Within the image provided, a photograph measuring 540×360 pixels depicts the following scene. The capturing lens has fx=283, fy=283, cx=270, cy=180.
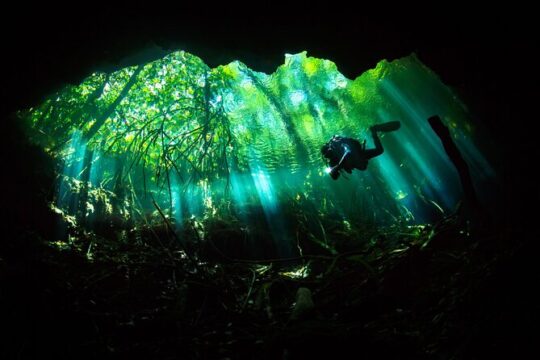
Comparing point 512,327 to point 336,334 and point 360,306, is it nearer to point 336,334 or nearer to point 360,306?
point 336,334

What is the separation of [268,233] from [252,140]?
5.56m

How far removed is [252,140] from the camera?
470 inches

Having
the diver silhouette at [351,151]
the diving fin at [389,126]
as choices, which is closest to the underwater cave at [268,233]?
the diver silhouette at [351,151]

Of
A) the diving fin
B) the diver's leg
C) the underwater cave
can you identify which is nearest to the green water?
the underwater cave

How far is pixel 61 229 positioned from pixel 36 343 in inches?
129

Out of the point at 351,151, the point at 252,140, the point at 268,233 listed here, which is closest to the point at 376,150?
the point at 351,151

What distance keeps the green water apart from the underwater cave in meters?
0.08

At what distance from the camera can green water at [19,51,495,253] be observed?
7184 mm

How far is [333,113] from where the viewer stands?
11320 mm

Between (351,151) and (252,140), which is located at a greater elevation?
(252,140)

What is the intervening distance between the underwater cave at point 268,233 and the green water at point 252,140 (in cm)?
8

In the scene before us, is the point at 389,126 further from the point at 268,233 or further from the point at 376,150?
the point at 268,233

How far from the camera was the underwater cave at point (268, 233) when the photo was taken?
7.84ft

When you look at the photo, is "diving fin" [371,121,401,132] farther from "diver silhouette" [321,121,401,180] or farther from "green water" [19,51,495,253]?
"green water" [19,51,495,253]
